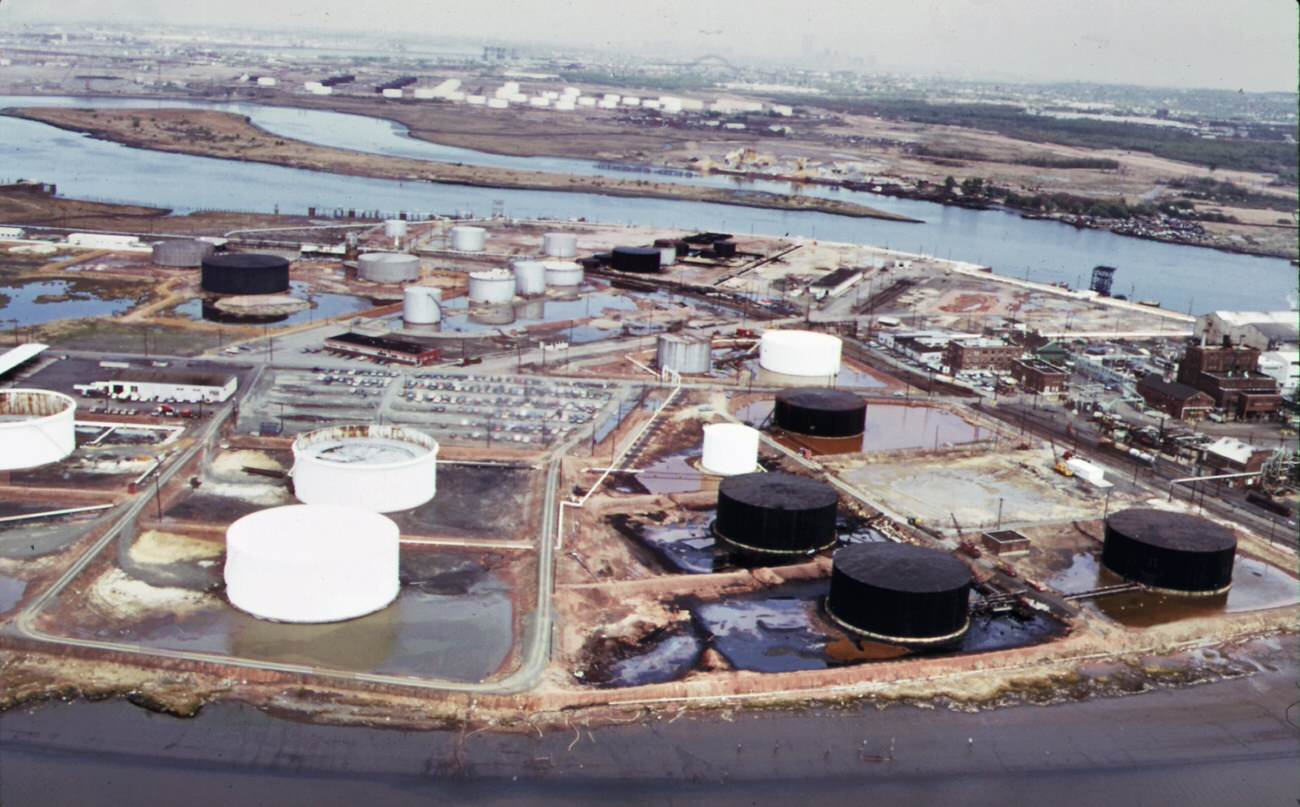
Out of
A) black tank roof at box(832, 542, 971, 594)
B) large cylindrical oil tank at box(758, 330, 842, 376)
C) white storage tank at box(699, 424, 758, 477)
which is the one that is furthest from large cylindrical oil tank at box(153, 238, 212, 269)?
black tank roof at box(832, 542, 971, 594)

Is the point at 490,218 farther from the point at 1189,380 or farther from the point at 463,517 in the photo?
the point at 463,517

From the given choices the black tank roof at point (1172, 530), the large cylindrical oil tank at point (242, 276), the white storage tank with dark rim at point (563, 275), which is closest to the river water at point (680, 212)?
the large cylindrical oil tank at point (242, 276)

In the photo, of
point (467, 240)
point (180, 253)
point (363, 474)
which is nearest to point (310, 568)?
point (363, 474)

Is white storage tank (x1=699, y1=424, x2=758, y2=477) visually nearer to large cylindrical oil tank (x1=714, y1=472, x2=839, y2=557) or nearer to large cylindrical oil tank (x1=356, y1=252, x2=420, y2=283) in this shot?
large cylindrical oil tank (x1=714, y1=472, x2=839, y2=557)

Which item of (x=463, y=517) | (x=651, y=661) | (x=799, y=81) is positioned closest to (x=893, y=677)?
(x=651, y=661)

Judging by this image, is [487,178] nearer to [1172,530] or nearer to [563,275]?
[563,275]

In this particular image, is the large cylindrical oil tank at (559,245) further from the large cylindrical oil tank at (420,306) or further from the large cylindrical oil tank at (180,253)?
the large cylindrical oil tank at (180,253)
